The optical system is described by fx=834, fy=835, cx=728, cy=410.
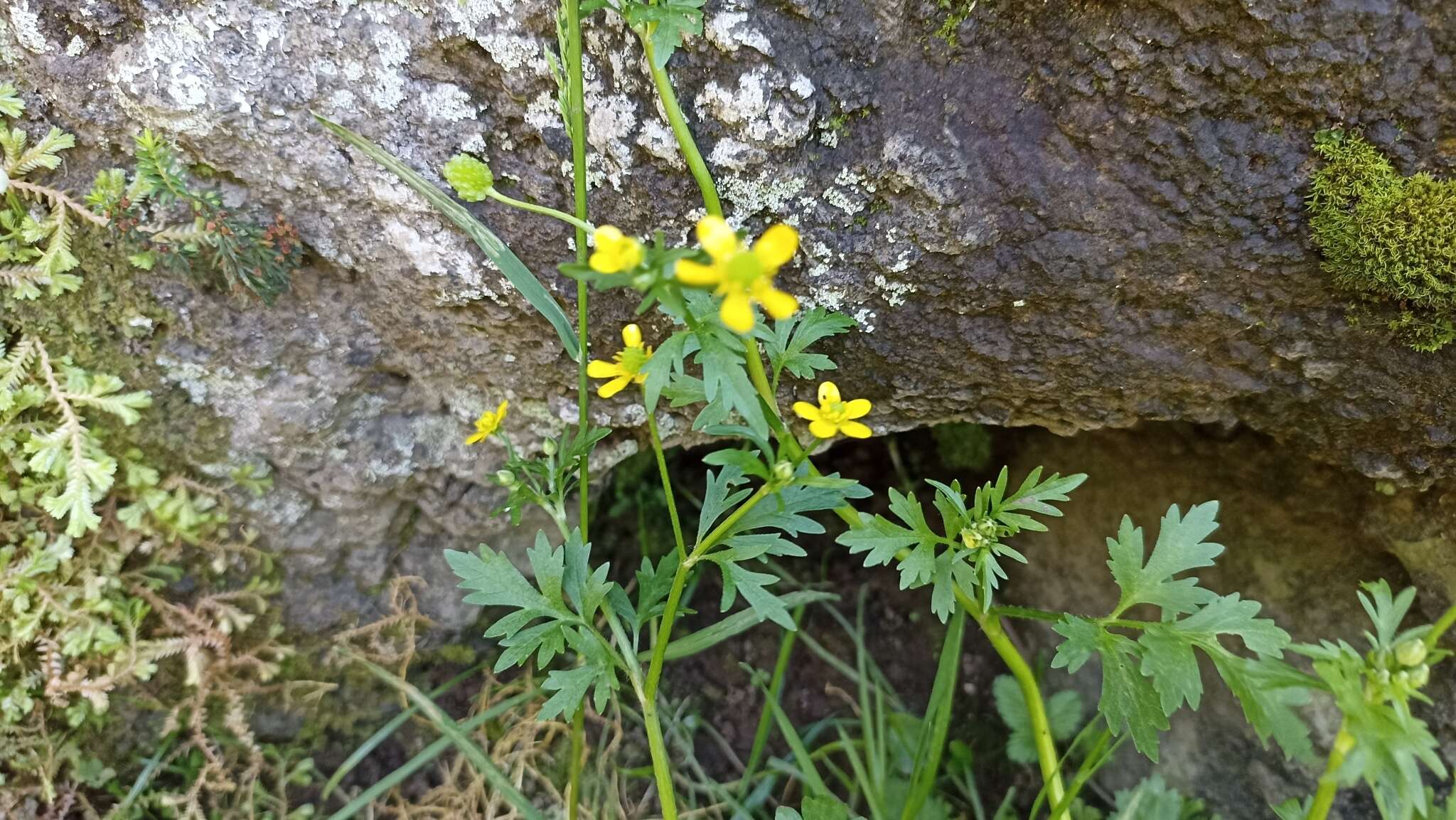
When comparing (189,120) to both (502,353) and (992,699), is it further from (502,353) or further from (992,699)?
(992,699)

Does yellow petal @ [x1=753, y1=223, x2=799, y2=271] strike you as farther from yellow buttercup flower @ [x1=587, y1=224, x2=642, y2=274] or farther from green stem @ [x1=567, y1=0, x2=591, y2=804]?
green stem @ [x1=567, y1=0, x2=591, y2=804]

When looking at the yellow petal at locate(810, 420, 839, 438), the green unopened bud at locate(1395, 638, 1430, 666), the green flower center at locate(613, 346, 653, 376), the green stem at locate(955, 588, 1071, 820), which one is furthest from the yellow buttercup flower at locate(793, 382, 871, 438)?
the green unopened bud at locate(1395, 638, 1430, 666)

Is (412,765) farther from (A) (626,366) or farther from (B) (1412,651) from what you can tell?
(B) (1412,651)

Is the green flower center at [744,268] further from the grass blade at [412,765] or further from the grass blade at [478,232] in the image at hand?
the grass blade at [412,765]

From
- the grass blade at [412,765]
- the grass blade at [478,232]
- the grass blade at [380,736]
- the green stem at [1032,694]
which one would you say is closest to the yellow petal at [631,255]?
the grass blade at [478,232]

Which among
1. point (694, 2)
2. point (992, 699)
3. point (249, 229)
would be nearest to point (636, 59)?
point (694, 2)
